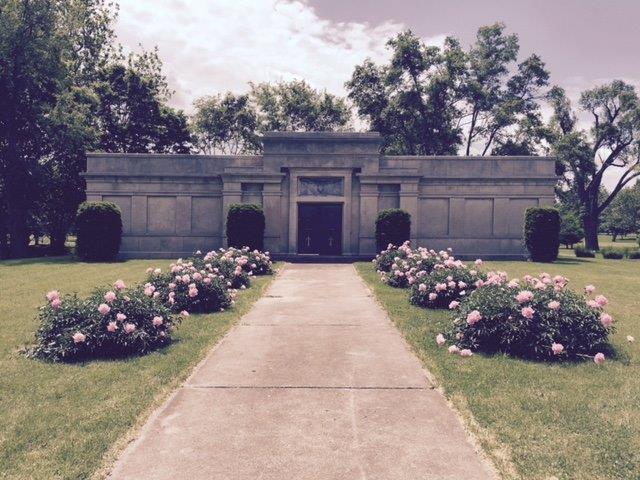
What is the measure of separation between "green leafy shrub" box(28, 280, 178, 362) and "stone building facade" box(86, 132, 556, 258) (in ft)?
56.0

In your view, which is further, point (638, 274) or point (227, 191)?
point (227, 191)

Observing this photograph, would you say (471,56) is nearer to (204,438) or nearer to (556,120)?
(556,120)

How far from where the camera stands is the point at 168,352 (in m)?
7.34

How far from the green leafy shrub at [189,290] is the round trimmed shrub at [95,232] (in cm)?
1245

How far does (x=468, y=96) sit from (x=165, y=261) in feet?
99.2

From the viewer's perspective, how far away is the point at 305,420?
483cm

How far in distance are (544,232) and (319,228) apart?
434 inches

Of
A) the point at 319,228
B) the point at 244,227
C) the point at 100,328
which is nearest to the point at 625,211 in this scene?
the point at 319,228

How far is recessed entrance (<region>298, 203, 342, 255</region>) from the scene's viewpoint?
25.3 m

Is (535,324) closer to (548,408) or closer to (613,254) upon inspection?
(548,408)

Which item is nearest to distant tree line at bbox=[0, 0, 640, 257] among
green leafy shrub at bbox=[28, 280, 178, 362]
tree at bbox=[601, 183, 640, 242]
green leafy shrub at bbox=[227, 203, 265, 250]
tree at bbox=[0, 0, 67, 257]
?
tree at bbox=[0, 0, 67, 257]

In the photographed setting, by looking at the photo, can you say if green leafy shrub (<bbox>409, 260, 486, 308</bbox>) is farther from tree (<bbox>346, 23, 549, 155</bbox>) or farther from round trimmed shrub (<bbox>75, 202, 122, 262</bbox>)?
tree (<bbox>346, 23, 549, 155</bbox>)

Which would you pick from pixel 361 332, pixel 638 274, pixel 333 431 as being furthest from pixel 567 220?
pixel 333 431

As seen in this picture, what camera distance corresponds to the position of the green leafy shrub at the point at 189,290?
10.5 meters
